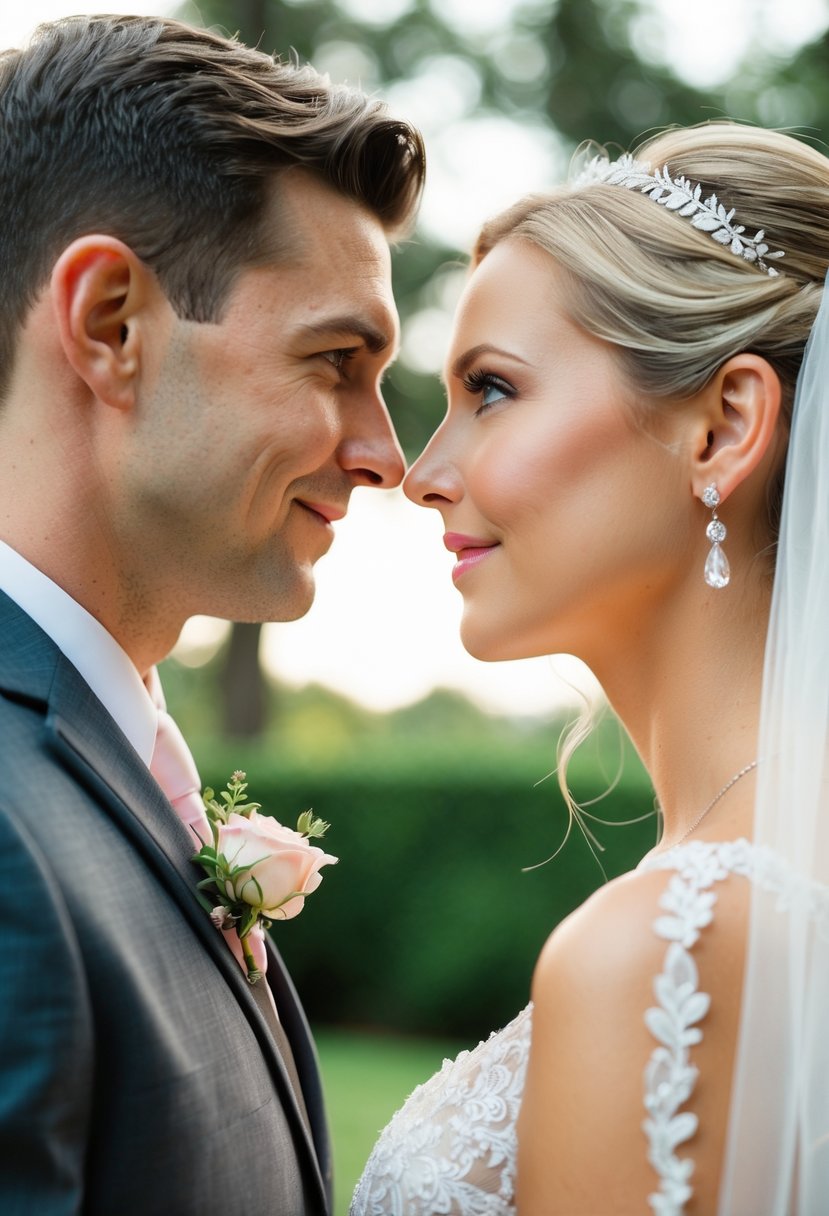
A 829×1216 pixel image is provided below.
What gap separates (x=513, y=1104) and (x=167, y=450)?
1.67 meters

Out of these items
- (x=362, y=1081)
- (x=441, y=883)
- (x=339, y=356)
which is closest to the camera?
(x=339, y=356)

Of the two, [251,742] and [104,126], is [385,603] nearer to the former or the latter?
[251,742]

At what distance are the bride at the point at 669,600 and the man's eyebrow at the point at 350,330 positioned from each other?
0.68 ft

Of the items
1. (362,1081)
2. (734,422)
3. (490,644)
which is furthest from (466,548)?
(362,1081)

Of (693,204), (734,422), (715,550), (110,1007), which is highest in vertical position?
(693,204)

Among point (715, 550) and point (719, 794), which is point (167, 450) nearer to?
point (715, 550)

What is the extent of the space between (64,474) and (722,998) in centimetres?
180

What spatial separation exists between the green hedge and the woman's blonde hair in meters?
7.20

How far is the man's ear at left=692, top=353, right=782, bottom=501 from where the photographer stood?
2.92 metres

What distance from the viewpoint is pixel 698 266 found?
3.04m

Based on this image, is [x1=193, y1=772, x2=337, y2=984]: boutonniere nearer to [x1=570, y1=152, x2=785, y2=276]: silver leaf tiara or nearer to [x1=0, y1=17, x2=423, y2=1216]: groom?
[x1=0, y1=17, x2=423, y2=1216]: groom

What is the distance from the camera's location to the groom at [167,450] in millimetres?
2393

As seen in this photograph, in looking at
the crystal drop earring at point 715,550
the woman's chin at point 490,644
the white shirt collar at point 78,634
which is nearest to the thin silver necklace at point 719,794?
the crystal drop earring at point 715,550

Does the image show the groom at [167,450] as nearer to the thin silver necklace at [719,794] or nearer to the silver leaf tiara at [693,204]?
the silver leaf tiara at [693,204]
